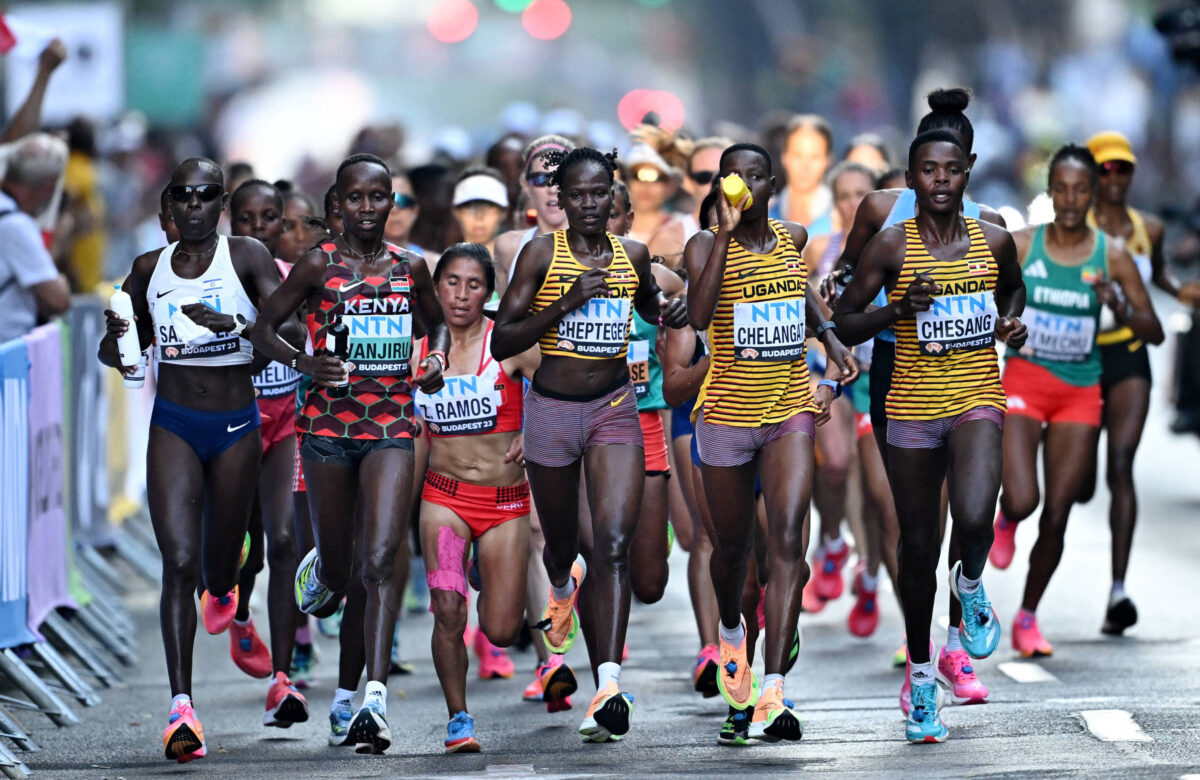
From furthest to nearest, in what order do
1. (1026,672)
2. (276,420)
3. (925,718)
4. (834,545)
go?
(834,545) → (1026,672) → (276,420) → (925,718)

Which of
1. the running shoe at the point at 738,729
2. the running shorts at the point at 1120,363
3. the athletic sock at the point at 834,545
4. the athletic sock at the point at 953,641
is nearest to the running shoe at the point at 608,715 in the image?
the running shoe at the point at 738,729

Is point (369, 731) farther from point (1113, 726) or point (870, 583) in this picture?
point (870, 583)

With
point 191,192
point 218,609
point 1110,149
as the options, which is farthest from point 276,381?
point 1110,149

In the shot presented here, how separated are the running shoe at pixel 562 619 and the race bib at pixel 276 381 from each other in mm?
1718

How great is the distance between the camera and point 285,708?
1025cm

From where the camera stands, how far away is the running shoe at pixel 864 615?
12797 millimetres

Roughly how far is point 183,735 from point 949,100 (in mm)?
4051

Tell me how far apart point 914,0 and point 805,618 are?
3940 cm

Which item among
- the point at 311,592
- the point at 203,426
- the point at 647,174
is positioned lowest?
the point at 311,592

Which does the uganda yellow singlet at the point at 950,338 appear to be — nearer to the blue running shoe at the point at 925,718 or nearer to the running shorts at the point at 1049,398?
the blue running shoe at the point at 925,718

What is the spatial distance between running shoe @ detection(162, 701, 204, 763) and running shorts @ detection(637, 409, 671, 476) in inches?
90.3

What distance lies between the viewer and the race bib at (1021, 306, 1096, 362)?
11828 millimetres

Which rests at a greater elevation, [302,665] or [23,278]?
[23,278]

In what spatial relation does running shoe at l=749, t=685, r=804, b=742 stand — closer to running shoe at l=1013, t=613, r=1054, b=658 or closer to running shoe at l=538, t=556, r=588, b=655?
running shoe at l=538, t=556, r=588, b=655
